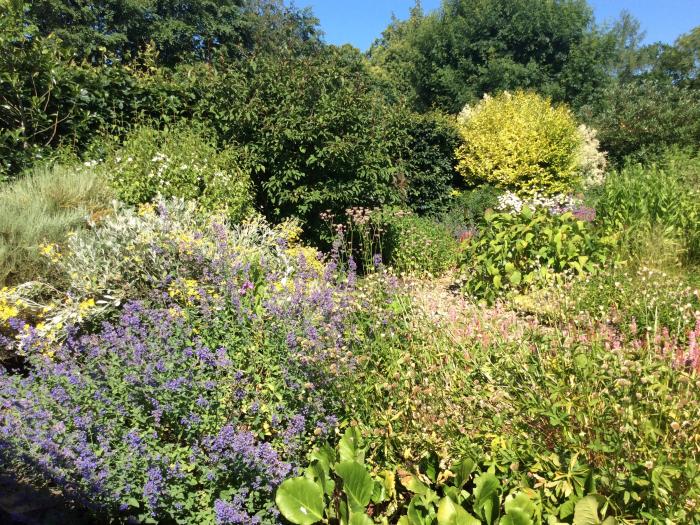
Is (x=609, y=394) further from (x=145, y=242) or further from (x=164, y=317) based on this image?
(x=145, y=242)

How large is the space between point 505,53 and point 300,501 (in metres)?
19.5

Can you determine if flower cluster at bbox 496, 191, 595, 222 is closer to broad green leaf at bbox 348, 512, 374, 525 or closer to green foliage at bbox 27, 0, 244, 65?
broad green leaf at bbox 348, 512, 374, 525

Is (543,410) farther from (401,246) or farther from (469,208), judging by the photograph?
(469,208)

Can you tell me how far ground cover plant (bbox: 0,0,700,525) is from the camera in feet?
7.11

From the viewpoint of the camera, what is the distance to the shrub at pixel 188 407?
216cm

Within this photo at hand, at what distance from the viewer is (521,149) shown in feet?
36.1

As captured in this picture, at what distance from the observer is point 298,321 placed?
2.98m

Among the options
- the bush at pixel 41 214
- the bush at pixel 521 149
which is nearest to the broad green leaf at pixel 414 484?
the bush at pixel 41 214

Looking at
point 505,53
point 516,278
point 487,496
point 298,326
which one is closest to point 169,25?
point 505,53

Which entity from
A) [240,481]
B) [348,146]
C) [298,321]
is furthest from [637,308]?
[348,146]

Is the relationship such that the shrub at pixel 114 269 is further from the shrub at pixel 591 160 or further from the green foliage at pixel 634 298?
the shrub at pixel 591 160

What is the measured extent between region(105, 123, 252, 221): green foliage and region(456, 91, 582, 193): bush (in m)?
6.74

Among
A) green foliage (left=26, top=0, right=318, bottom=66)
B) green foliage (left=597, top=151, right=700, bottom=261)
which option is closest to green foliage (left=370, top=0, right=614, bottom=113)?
green foliage (left=26, top=0, right=318, bottom=66)

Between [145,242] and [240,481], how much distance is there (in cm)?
209
